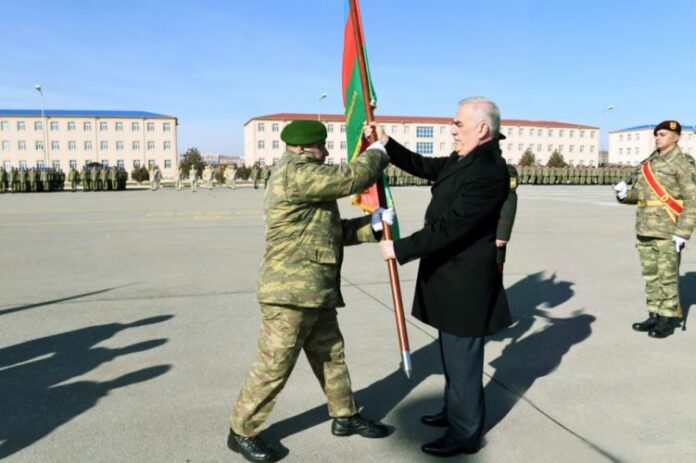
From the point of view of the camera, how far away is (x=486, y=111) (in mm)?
2949

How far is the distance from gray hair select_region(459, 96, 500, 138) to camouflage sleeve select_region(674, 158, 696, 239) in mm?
3216

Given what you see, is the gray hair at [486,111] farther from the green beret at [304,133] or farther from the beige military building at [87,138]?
the beige military building at [87,138]

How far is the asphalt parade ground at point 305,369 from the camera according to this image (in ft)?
10.3

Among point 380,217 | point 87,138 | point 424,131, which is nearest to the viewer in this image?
point 380,217

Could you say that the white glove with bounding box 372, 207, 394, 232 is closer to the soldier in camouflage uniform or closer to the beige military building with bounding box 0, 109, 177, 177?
the soldier in camouflage uniform

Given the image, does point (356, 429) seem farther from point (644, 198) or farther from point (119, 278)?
point (119, 278)

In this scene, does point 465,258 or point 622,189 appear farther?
→ point 622,189

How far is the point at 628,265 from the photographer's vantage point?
28.7 ft

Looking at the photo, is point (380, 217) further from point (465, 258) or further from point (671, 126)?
point (671, 126)

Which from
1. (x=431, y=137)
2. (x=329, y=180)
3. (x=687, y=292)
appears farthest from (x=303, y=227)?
(x=431, y=137)

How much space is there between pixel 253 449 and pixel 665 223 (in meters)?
4.48

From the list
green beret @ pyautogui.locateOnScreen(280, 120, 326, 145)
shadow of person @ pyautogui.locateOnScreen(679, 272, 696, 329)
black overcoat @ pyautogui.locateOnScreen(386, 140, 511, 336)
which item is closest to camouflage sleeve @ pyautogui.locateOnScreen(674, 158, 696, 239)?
shadow of person @ pyautogui.locateOnScreen(679, 272, 696, 329)

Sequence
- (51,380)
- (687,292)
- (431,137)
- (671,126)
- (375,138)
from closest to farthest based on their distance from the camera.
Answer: (375,138) → (51,380) → (671,126) → (687,292) → (431,137)

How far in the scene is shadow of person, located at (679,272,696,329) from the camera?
6.13 meters
